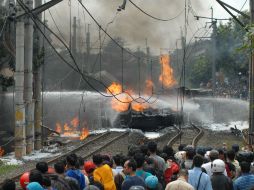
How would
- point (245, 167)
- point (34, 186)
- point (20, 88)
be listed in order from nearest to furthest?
point (34, 186) → point (245, 167) → point (20, 88)

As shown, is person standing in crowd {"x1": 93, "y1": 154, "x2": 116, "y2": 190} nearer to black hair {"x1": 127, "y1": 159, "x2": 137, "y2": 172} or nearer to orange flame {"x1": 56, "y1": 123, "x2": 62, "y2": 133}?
black hair {"x1": 127, "y1": 159, "x2": 137, "y2": 172}

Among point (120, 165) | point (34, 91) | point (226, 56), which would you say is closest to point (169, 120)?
point (34, 91)

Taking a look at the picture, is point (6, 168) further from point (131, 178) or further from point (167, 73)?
point (167, 73)

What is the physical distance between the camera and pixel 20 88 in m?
19.8

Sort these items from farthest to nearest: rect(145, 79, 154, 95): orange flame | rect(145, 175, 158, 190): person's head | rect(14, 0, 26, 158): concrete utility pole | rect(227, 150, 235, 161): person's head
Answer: rect(145, 79, 154, 95): orange flame < rect(14, 0, 26, 158): concrete utility pole < rect(227, 150, 235, 161): person's head < rect(145, 175, 158, 190): person's head

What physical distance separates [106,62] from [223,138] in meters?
41.0

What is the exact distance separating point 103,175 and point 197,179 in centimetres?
145

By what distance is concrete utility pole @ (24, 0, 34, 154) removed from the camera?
2045cm

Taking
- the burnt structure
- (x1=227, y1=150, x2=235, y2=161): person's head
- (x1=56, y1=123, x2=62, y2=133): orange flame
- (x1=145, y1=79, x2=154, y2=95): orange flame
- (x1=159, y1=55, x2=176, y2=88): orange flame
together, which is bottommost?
(x1=56, y1=123, x2=62, y2=133): orange flame

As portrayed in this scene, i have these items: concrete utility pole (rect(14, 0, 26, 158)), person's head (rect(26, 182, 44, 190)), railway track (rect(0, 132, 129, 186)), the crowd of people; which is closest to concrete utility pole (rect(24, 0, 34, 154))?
concrete utility pole (rect(14, 0, 26, 158))

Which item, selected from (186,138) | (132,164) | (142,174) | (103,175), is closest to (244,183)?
(142,174)

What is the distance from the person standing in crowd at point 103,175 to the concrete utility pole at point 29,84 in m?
13.3

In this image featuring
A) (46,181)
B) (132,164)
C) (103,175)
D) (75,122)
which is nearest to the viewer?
(46,181)

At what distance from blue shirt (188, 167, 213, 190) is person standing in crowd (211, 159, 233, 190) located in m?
0.15
